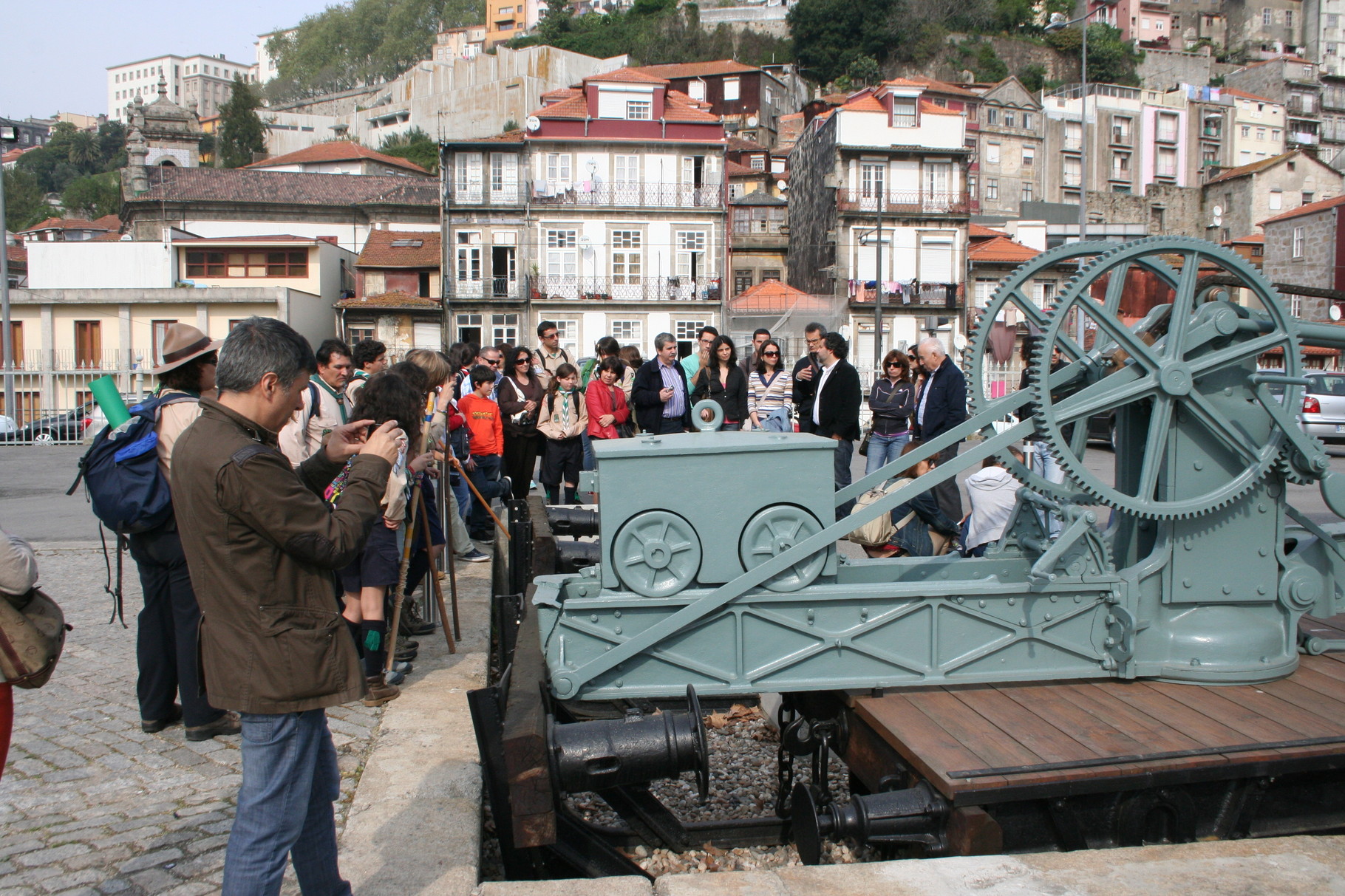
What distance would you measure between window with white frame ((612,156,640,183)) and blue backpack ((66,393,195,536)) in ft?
130

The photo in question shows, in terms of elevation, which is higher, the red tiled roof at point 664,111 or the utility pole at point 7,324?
the red tiled roof at point 664,111

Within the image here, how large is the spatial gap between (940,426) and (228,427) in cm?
654

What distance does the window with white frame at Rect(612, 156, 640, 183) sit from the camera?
42.3m

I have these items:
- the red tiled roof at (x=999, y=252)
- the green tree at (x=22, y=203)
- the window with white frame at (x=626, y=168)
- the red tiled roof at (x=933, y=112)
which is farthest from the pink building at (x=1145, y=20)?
the green tree at (x=22, y=203)

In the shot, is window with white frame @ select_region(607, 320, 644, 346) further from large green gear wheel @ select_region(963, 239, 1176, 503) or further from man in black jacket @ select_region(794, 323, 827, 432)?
large green gear wheel @ select_region(963, 239, 1176, 503)

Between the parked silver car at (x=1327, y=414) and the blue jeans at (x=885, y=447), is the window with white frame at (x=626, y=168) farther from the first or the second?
the blue jeans at (x=885, y=447)

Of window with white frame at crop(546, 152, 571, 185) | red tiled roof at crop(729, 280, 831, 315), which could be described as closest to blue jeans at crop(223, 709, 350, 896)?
red tiled roof at crop(729, 280, 831, 315)

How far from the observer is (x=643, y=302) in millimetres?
41875

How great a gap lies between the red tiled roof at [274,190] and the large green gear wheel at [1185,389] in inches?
1981

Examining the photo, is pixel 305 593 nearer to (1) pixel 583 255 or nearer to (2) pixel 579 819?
(2) pixel 579 819

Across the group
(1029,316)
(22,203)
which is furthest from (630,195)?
(22,203)

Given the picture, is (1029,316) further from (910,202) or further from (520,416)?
(910,202)

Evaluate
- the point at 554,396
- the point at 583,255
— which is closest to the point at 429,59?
the point at 583,255

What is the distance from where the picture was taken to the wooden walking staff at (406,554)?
5.30m
